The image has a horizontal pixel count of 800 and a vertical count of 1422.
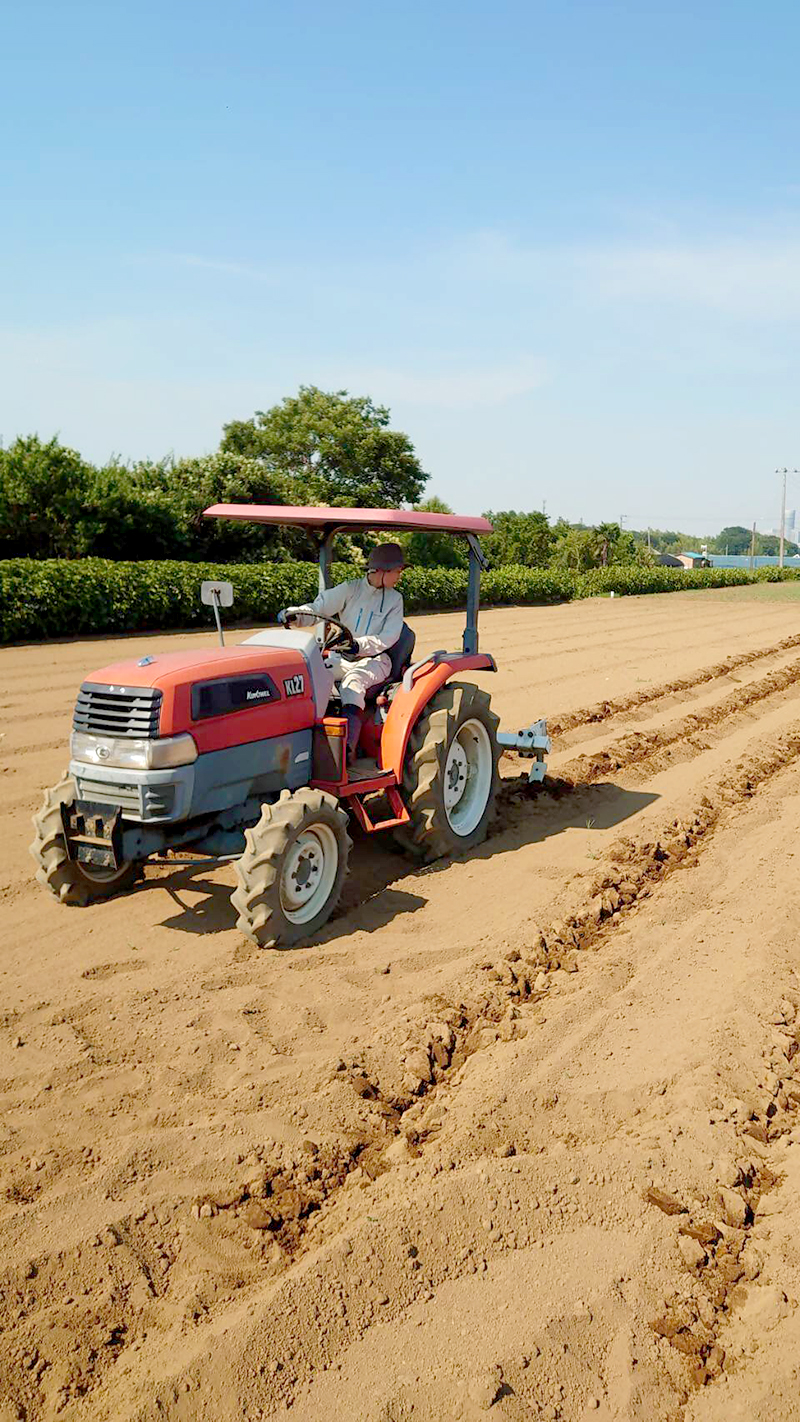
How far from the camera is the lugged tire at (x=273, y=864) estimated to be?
4566 millimetres

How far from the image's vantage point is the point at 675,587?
4150cm

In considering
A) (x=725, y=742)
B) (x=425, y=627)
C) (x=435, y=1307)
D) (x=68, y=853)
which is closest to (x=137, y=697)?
Answer: (x=68, y=853)

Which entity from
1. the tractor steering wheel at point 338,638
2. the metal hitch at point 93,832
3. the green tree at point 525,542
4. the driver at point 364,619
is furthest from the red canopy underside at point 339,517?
the green tree at point 525,542

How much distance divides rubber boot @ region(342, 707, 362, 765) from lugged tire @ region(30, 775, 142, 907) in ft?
4.08

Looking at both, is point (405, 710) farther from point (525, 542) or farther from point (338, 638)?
point (525, 542)

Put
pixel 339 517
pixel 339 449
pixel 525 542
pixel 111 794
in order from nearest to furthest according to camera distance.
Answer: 1. pixel 111 794
2. pixel 339 517
3. pixel 339 449
4. pixel 525 542

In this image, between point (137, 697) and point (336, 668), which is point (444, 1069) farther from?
point (336, 668)

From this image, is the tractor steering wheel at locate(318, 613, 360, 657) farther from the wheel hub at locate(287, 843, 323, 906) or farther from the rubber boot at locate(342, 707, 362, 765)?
the wheel hub at locate(287, 843, 323, 906)

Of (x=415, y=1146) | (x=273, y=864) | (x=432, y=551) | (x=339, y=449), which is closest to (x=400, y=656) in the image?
(x=273, y=864)

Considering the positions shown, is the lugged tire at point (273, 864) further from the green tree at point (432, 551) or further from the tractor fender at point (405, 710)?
the green tree at point (432, 551)

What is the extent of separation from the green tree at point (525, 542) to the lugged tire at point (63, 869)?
48.6 meters

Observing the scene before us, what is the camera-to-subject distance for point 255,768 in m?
5.05

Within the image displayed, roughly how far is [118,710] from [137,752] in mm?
225

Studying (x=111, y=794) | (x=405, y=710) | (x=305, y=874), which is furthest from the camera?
(x=405, y=710)
